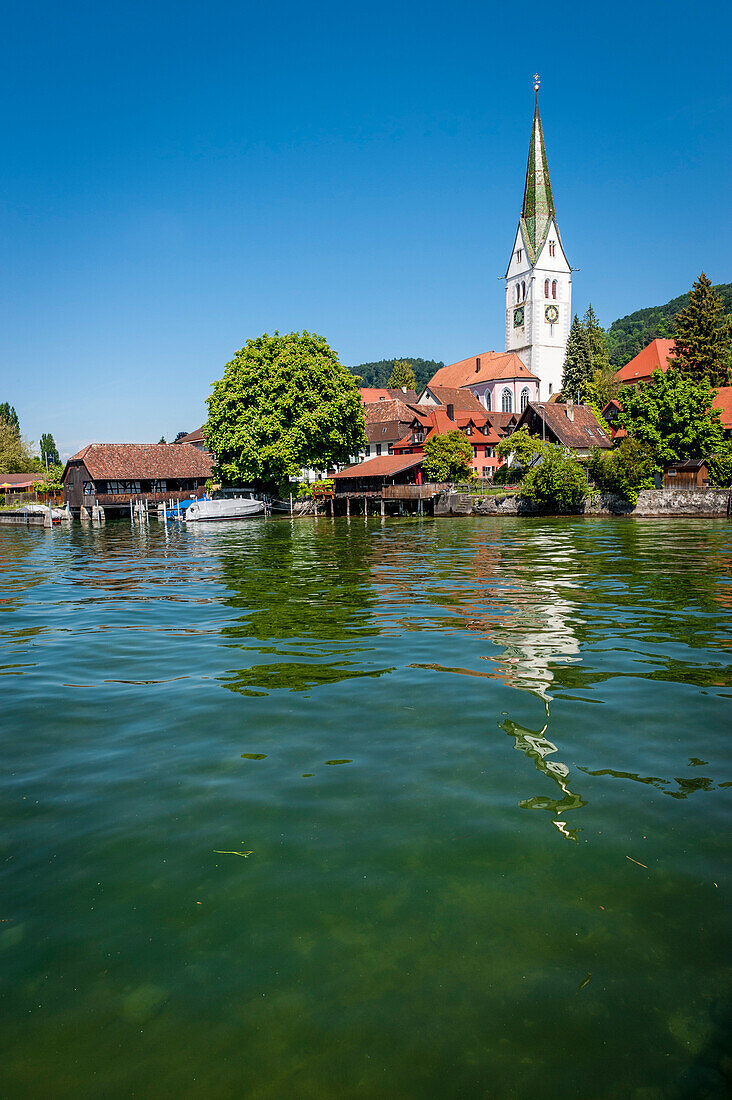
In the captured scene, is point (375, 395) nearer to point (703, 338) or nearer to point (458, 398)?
point (458, 398)

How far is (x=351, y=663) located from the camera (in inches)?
484

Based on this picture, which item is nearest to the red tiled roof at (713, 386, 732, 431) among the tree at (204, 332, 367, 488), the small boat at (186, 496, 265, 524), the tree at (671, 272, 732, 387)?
the tree at (671, 272, 732, 387)

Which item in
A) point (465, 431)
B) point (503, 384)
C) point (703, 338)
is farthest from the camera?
point (503, 384)

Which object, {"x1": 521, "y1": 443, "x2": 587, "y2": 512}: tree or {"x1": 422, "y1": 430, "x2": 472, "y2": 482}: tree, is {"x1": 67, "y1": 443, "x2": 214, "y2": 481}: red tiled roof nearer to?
{"x1": 422, "y1": 430, "x2": 472, "y2": 482}: tree

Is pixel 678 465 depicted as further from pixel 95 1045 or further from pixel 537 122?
pixel 537 122

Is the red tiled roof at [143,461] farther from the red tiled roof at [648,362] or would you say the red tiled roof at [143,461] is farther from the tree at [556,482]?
the red tiled roof at [648,362]

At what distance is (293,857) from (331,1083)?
2.22 m

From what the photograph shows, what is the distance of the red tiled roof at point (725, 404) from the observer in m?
64.4

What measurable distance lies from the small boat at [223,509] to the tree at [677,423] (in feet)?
116

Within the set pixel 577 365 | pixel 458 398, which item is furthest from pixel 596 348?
pixel 458 398

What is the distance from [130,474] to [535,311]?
71697 millimetres

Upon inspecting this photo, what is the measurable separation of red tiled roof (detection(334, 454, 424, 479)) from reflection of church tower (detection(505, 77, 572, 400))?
52534 millimetres

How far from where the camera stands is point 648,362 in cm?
9312

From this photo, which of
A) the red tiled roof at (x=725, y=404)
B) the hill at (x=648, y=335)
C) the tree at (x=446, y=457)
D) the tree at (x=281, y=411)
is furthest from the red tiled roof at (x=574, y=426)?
the hill at (x=648, y=335)
